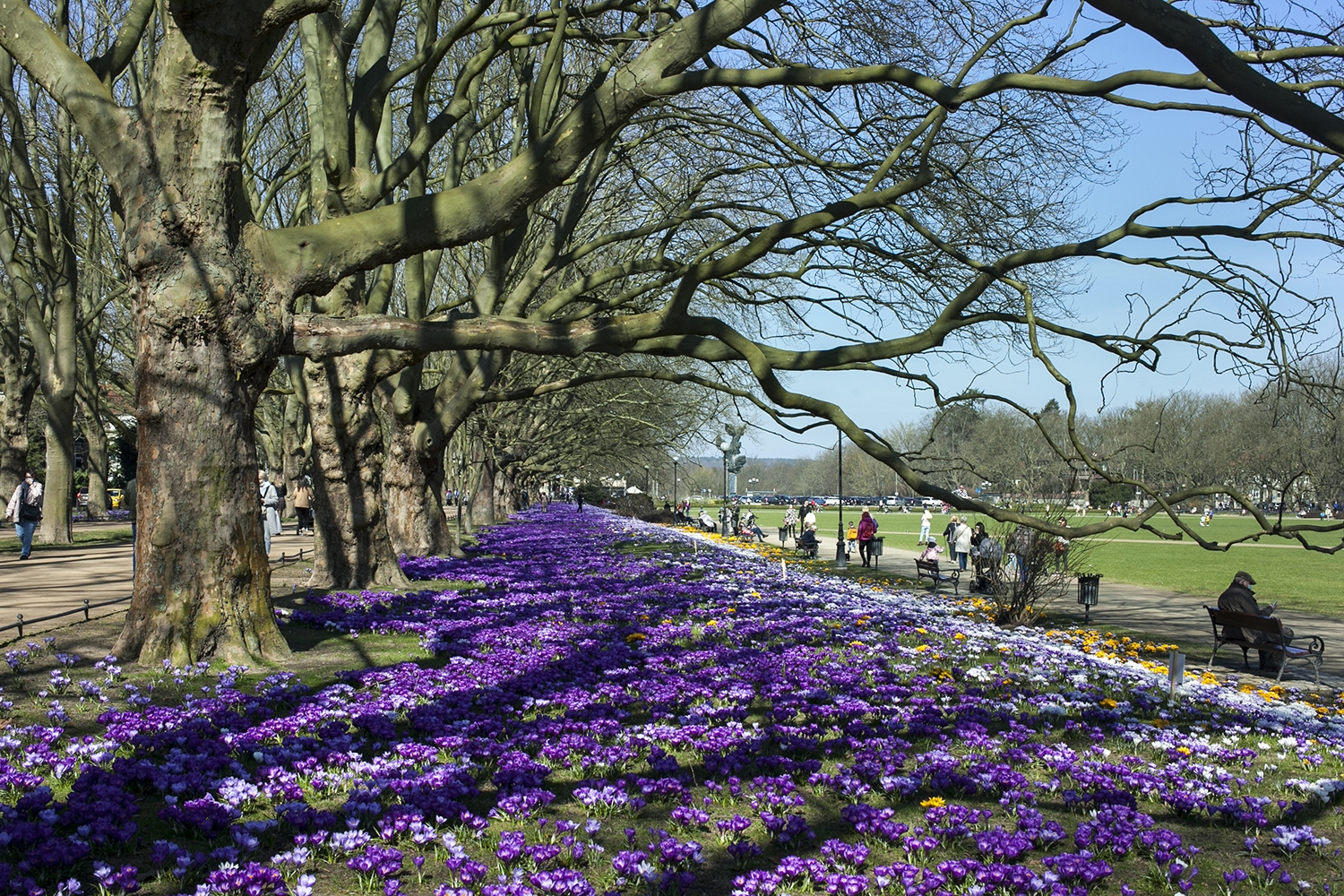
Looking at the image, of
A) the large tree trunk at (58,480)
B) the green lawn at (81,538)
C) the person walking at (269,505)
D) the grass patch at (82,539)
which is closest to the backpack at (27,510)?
the grass patch at (82,539)

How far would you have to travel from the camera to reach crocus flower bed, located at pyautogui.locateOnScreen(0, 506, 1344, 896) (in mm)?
3883

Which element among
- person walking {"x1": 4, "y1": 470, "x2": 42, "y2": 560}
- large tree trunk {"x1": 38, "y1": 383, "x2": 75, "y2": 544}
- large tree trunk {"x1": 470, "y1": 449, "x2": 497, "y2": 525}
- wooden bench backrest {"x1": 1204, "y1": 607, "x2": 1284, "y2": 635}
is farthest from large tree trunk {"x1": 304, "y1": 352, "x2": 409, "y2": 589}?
large tree trunk {"x1": 470, "y1": 449, "x2": 497, "y2": 525}

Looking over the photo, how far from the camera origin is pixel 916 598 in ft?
53.3

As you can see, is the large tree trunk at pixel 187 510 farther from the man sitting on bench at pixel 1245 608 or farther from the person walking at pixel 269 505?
the person walking at pixel 269 505

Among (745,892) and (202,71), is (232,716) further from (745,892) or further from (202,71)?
(202,71)

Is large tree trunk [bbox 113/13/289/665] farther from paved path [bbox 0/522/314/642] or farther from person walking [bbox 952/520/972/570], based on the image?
person walking [bbox 952/520/972/570]

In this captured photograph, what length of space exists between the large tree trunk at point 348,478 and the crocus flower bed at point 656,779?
14.0 feet

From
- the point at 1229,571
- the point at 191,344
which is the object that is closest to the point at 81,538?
the point at 191,344

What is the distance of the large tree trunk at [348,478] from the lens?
12430 millimetres

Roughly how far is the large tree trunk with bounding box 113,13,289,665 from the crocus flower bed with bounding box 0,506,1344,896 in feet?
2.03

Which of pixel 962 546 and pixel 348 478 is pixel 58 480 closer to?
pixel 348 478

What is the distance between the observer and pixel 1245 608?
12133 mm

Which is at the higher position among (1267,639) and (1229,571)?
(1267,639)

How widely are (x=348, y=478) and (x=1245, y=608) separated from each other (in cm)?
1133
